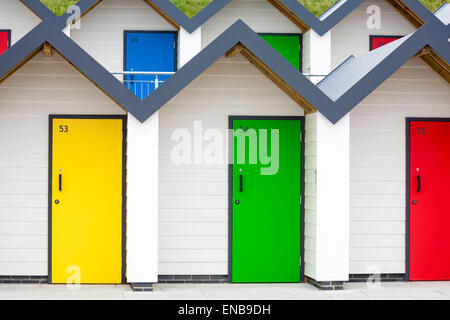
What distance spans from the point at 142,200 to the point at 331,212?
2270 millimetres

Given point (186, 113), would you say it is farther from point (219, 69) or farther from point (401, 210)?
point (401, 210)

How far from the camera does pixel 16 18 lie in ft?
43.8

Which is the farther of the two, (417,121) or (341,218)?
(417,121)

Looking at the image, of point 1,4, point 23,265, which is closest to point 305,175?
point 23,265

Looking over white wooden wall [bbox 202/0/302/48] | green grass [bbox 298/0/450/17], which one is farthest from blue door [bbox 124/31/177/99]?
green grass [bbox 298/0/450/17]

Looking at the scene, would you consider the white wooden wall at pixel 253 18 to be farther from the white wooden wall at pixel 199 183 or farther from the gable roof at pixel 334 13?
the white wooden wall at pixel 199 183

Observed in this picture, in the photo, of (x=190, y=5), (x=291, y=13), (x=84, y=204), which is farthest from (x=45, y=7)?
(x=190, y=5)

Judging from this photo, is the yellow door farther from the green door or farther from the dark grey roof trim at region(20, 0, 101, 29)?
the dark grey roof trim at region(20, 0, 101, 29)

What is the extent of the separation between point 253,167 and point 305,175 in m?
0.68

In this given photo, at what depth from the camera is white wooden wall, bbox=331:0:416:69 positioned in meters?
13.1

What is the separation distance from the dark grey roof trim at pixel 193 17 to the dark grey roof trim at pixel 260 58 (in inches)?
216

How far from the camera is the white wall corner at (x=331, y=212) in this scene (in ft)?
28.0

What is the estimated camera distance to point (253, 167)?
9047 millimetres
